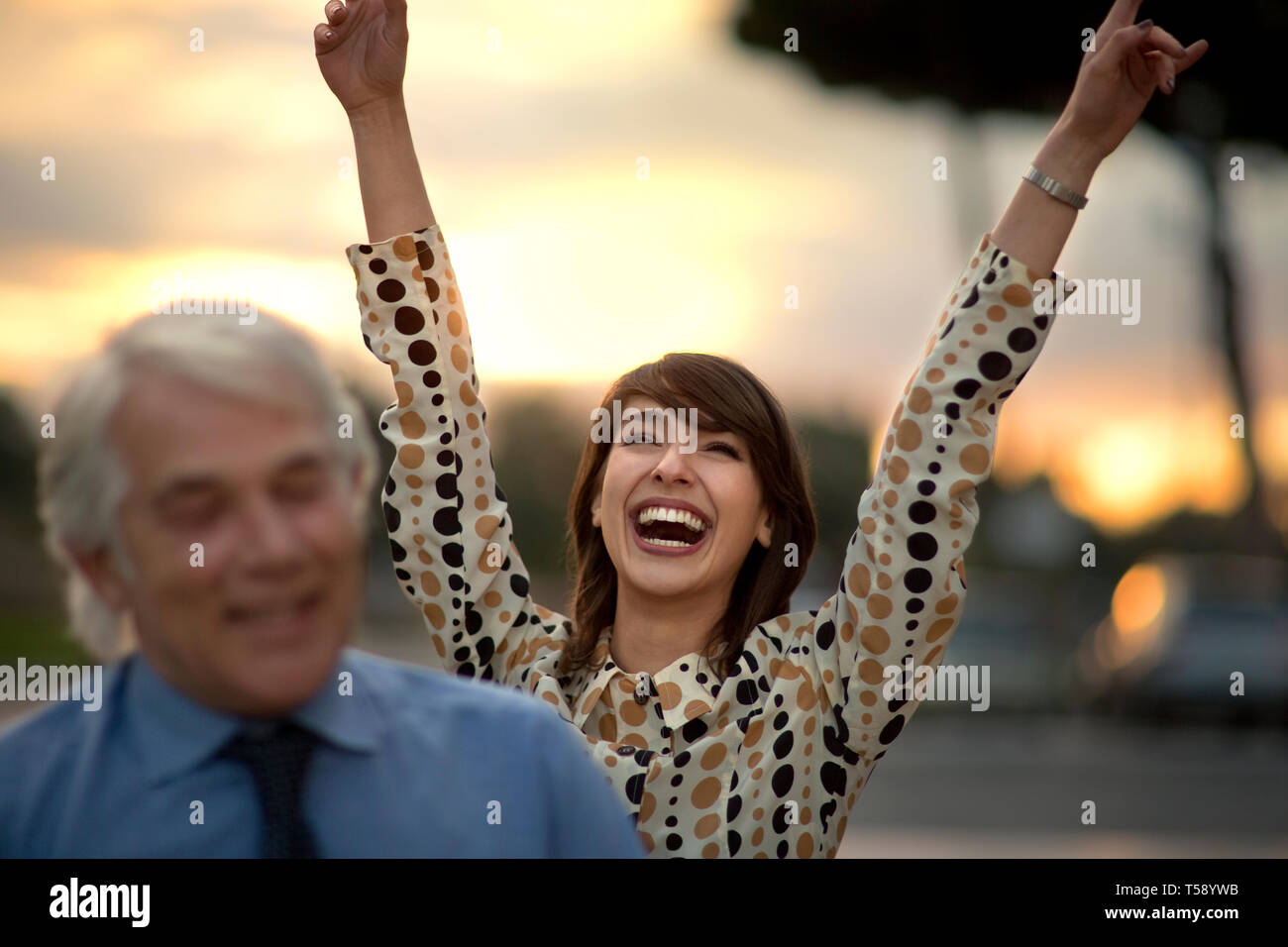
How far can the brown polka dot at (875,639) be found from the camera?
1.97 meters

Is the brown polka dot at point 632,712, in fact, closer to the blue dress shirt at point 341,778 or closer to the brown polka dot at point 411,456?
the brown polka dot at point 411,456

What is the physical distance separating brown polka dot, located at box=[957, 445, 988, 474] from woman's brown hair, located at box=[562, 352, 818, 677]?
1.42ft

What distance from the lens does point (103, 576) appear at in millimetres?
1126

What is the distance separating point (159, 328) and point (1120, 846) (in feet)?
25.8

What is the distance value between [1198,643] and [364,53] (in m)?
11.9

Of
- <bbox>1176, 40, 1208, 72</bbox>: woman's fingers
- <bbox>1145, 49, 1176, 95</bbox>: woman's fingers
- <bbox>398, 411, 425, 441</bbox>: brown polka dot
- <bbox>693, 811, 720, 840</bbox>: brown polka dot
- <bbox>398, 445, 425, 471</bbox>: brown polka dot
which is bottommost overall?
<bbox>693, 811, 720, 840</bbox>: brown polka dot

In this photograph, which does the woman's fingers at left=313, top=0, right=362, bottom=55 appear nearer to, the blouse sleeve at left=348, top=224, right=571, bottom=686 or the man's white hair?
the blouse sleeve at left=348, top=224, right=571, bottom=686

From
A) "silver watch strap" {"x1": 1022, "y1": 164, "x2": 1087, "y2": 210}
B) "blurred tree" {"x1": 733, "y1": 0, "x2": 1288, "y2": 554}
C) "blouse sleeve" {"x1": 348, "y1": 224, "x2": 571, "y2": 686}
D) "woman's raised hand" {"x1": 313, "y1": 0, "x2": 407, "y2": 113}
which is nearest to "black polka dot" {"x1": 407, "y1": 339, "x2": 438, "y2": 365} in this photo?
"blouse sleeve" {"x1": 348, "y1": 224, "x2": 571, "y2": 686}

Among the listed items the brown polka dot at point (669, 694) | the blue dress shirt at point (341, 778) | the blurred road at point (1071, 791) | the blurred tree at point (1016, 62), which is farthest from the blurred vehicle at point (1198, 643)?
the blue dress shirt at point (341, 778)

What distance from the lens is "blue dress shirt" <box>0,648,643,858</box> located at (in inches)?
46.5

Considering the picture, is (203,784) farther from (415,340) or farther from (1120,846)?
(1120,846)

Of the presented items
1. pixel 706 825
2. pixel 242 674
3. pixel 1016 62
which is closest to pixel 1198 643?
pixel 1016 62
